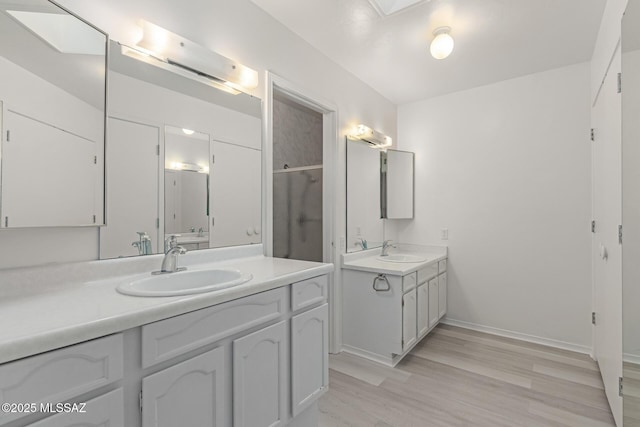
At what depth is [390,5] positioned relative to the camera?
1950 mm

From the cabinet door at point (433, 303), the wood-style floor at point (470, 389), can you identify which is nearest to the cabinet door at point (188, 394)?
the wood-style floor at point (470, 389)

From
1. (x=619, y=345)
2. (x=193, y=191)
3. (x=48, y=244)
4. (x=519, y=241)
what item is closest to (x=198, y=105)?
(x=193, y=191)

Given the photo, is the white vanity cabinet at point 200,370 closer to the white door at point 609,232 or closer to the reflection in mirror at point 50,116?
the reflection in mirror at point 50,116

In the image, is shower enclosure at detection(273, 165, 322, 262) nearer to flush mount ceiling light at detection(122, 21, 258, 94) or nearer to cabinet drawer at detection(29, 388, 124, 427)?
flush mount ceiling light at detection(122, 21, 258, 94)

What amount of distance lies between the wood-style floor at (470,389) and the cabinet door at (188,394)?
909 millimetres

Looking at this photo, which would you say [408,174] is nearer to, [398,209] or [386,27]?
[398,209]

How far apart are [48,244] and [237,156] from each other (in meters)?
0.99

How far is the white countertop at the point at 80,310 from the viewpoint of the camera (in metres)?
0.71

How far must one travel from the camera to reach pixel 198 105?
5.52 feet

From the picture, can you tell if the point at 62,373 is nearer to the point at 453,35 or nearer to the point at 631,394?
the point at 631,394

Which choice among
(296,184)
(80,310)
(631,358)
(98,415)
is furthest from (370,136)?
(98,415)

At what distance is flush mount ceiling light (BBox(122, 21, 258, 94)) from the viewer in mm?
1422

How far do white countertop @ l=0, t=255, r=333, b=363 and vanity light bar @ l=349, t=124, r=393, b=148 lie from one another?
1.87 metres

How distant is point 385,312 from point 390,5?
2148 millimetres
